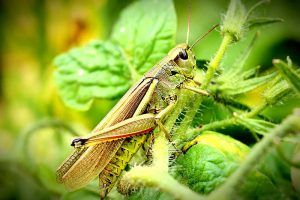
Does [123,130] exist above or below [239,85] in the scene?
below

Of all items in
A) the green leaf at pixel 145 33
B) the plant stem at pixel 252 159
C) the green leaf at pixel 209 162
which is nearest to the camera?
the plant stem at pixel 252 159

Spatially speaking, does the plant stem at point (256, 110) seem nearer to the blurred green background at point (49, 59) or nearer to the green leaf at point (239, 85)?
the green leaf at point (239, 85)

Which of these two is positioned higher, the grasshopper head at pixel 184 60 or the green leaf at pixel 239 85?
the grasshopper head at pixel 184 60

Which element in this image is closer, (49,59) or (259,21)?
(259,21)

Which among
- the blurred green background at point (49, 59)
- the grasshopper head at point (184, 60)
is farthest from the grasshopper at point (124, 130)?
the blurred green background at point (49, 59)

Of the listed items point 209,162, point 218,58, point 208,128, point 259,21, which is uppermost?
point 259,21

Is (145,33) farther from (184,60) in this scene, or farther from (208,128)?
(208,128)

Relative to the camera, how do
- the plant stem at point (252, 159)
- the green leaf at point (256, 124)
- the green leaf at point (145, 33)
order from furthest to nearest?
the green leaf at point (145, 33) → the green leaf at point (256, 124) → the plant stem at point (252, 159)

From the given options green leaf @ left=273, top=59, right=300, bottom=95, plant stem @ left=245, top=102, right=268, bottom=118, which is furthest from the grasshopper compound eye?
green leaf @ left=273, top=59, right=300, bottom=95

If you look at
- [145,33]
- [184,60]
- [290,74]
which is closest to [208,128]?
[184,60]
